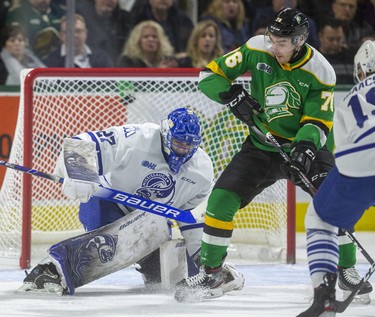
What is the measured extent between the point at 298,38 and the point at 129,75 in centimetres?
132

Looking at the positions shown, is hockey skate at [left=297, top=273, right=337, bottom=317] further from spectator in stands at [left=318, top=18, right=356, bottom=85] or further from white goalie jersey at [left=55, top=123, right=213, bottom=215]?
spectator in stands at [left=318, top=18, right=356, bottom=85]

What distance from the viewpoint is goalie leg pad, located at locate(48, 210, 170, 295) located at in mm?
4457

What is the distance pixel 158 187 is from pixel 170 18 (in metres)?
2.41

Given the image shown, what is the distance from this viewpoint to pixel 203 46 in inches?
267

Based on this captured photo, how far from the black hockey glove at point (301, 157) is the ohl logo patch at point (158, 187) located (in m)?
0.52

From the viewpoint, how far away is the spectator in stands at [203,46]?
676cm

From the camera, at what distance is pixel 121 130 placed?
4.55 meters

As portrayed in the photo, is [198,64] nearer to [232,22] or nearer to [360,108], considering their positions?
[232,22]

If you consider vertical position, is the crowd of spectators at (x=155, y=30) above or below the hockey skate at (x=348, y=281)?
above

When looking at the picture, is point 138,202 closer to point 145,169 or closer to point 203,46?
point 145,169

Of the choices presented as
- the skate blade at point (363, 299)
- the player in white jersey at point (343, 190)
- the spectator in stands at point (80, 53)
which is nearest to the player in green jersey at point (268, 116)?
the skate blade at point (363, 299)

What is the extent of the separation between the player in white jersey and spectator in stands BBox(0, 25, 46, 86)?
3.31 m

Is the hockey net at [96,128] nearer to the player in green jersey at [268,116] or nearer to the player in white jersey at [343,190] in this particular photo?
the player in green jersey at [268,116]

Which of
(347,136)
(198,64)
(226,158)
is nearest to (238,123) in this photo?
(226,158)
